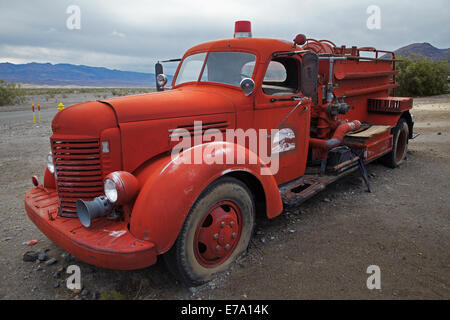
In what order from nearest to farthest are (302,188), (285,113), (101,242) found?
(101,242) < (285,113) < (302,188)

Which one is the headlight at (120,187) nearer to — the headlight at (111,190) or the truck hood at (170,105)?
the headlight at (111,190)

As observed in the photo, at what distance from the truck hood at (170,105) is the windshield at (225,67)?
1.03 feet

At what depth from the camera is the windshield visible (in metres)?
3.75

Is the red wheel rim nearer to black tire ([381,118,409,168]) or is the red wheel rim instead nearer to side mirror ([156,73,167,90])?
side mirror ([156,73,167,90])

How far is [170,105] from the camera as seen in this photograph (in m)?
3.16

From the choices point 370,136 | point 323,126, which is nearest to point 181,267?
point 323,126

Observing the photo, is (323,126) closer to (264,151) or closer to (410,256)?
(264,151)

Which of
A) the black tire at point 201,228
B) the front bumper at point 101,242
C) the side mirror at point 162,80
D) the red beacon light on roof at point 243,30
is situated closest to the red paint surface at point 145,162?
the front bumper at point 101,242

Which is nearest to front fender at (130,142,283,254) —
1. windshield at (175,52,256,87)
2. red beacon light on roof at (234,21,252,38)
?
windshield at (175,52,256,87)

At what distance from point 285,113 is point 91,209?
8.04ft

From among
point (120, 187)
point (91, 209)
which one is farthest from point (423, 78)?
point (91, 209)

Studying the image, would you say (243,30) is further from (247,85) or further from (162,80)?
(162,80)

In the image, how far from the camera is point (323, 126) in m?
5.09
